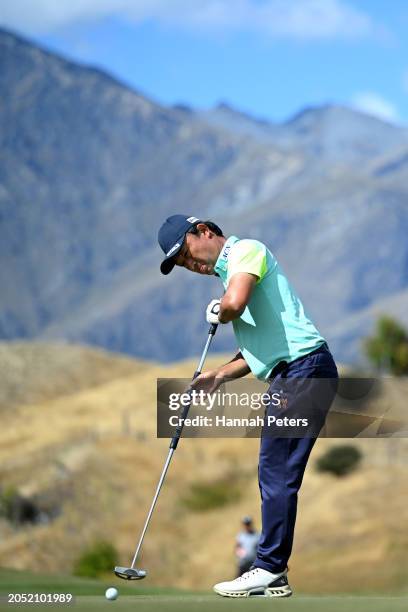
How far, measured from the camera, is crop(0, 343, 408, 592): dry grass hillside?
154 feet

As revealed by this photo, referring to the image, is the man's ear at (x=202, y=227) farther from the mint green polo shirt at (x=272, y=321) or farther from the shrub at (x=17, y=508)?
the shrub at (x=17, y=508)

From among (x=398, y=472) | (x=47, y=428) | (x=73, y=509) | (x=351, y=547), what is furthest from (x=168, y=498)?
(x=47, y=428)

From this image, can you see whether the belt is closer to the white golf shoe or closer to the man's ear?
the man's ear

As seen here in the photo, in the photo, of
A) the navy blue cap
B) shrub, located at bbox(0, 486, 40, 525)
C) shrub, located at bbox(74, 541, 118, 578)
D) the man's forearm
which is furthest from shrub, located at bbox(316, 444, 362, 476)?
the navy blue cap

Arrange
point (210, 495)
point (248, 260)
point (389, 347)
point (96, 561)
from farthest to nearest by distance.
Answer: point (389, 347) → point (210, 495) → point (96, 561) → point (248, 260)

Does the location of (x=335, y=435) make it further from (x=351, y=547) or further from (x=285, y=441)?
(x=351, y=547)

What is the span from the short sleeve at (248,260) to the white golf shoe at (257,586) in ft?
5.39

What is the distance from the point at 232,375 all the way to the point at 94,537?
48181 millimetres

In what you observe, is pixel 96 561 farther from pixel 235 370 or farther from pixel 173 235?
pixel 173 235

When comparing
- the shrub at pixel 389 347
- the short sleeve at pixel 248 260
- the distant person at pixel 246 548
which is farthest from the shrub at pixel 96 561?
the shrub at pixel 389 347

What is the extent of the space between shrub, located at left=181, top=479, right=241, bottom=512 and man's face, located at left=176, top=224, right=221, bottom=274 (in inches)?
2129

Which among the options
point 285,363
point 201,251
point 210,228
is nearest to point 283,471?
point 285,363

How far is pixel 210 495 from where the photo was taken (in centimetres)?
6384

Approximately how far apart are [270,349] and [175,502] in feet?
183
